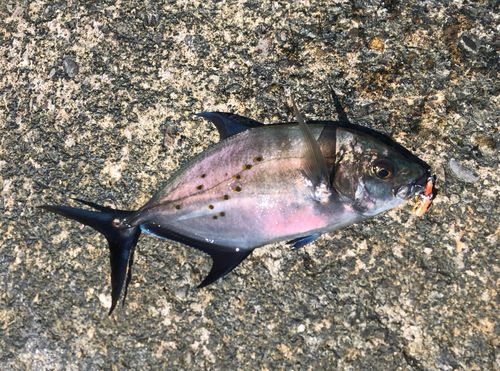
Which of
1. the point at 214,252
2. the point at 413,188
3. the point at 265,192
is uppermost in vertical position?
the point at 413,188

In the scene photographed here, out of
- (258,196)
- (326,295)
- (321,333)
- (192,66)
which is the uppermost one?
(192,66)

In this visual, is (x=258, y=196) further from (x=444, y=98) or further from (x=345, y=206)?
(x=444, y=98)

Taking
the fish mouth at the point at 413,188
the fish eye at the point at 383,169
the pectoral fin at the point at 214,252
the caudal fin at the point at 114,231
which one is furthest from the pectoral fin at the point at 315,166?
the caudal fin at the point at 114,231

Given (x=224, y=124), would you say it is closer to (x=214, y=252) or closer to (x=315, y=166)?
(x=315, y=166)

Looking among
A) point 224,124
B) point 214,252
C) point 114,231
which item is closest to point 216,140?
point 224,124

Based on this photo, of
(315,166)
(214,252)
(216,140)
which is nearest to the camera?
(315,166)

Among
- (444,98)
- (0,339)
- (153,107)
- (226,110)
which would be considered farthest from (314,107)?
(0,339)

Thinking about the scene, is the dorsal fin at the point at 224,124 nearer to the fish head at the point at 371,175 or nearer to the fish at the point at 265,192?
the fish at the point at 265,192

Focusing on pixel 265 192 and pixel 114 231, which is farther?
pixel 114 231
